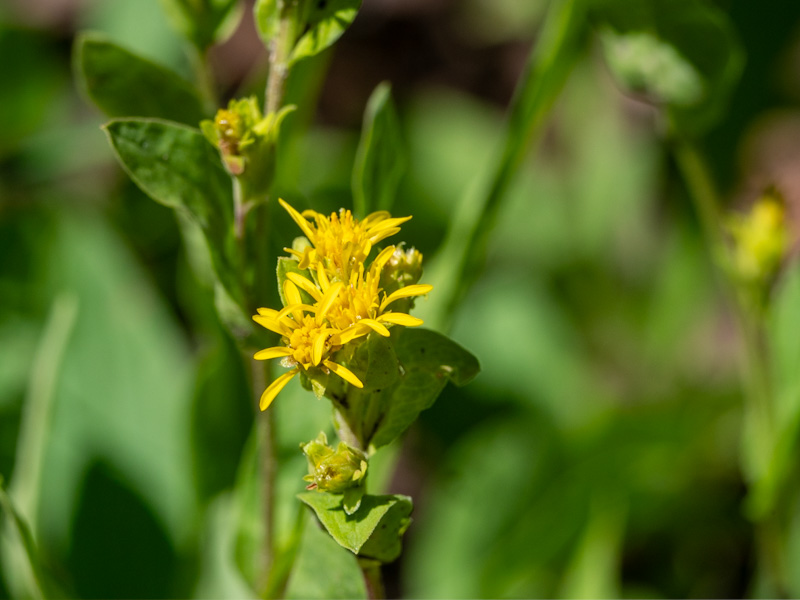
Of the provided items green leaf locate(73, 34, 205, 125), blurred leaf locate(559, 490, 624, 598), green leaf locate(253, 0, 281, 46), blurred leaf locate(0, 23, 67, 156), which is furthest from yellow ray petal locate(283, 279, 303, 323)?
blurred leaf locate(0, 23, 67, 156)

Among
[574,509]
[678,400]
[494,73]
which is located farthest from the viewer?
[494,73]

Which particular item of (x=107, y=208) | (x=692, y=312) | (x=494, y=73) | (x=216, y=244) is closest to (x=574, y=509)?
(x=692, y=312)

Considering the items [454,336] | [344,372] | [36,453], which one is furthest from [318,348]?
[454,336]

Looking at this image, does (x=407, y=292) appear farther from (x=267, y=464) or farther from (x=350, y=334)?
(x=267, y=464)

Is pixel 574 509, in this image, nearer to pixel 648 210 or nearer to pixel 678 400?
pixel 678 400

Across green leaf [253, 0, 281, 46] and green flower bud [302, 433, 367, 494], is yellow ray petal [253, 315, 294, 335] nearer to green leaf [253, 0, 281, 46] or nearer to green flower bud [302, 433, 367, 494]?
green flower bud [302, 433, 367, 494]

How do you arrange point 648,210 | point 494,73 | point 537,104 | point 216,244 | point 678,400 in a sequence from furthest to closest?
point 494,73 → point 648,210 → point 678,400 → point 537,104 → point 216,244

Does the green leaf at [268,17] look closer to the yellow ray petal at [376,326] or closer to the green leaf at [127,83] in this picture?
the green leaf at [127,83]
